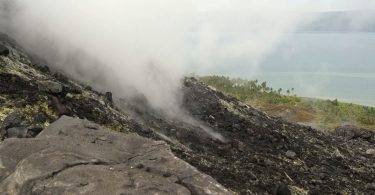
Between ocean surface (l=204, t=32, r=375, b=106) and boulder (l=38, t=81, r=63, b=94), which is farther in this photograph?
ocean surface (l=204, t=32, r=375, b=106)

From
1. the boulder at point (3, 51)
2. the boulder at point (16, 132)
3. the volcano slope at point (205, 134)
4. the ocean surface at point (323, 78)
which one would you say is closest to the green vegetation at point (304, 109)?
the ocean surface at point (323, 78)

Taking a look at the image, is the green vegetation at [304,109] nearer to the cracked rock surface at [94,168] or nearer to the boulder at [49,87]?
the boulder at [49,87]

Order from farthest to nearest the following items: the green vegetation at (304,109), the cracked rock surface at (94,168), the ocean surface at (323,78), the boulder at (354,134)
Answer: the ocean surface at (323,78) → the green vegetation at (304,109) → the boulder at (354,134) → the cracked rock surface at (94,168)

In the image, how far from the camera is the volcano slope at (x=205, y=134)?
16.5 meters

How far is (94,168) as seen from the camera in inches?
368

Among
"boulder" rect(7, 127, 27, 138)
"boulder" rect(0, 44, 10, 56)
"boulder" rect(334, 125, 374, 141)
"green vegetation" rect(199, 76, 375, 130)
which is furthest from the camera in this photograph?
"green vegetation" rect(199, 76, 375, 130)

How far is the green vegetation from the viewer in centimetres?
7331

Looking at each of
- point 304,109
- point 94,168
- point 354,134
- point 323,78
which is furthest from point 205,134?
point 323,78

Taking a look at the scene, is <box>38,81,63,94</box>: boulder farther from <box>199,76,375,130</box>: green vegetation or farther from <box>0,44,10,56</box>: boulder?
<box>199,76,375,130</box>: green vegetation

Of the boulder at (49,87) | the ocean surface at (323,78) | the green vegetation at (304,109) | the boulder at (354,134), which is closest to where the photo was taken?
the boulder at (49,87)

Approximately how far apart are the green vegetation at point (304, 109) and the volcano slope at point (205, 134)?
43.0 m

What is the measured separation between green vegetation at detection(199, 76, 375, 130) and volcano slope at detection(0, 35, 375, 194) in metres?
43.0

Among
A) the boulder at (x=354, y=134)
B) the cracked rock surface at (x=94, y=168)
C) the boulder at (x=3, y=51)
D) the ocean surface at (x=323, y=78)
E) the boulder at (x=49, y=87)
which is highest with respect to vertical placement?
the ocean surface at (x=323, y=78)

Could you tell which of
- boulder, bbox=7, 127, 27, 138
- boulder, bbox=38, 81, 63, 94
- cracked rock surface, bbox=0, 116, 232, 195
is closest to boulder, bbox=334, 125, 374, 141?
boulder, bbox=38, 81, 63, 94
